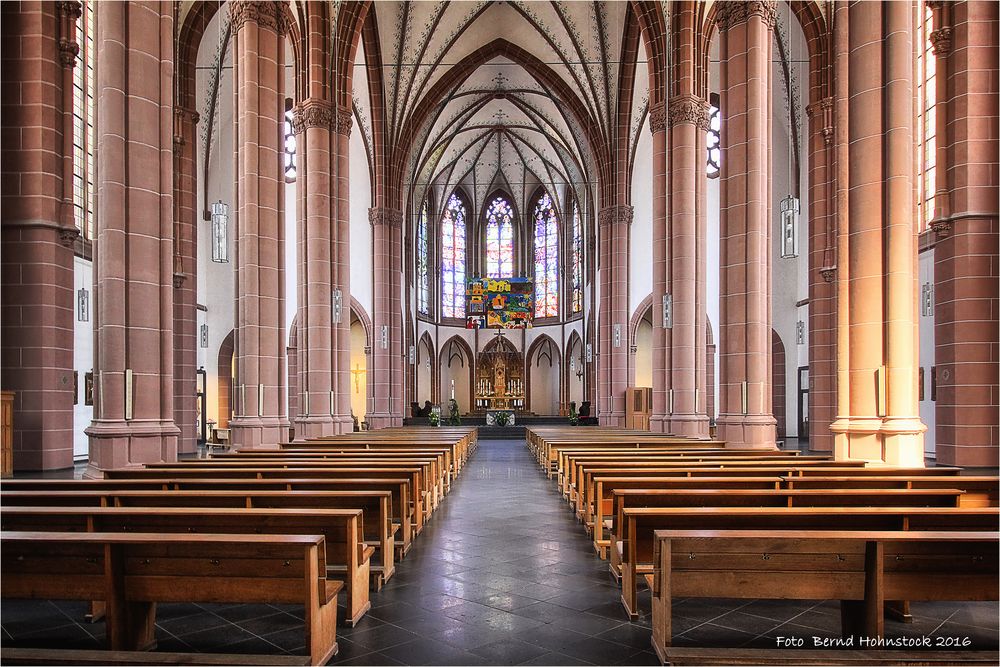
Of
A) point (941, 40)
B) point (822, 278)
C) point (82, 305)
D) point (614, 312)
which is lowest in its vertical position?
point (82, 305)

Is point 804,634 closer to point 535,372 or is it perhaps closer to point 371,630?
point 371,630

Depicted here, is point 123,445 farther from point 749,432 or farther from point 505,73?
point 505,73

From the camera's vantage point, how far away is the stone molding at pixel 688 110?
18.7 metres

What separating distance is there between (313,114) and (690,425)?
12.4m

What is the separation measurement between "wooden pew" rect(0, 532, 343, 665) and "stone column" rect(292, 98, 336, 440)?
1417cm

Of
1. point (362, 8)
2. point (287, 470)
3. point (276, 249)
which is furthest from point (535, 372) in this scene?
point (287, 470)

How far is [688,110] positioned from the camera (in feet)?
61.4

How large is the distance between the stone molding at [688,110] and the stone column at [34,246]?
13.9m

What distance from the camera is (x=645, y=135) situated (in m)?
29.2

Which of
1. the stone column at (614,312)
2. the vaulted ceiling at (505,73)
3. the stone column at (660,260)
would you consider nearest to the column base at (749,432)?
the stone column at (660,260)

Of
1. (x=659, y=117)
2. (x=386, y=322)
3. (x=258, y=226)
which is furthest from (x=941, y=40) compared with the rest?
(x=386, y=322)

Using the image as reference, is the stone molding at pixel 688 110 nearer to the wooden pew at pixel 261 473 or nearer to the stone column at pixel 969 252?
the stone column at pixel 969 252

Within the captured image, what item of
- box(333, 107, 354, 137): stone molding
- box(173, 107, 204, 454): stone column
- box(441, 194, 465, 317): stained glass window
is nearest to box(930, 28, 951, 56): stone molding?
box(333, 107, 354, 137): stone molding

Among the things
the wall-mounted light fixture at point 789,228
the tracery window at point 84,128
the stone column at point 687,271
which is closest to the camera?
the wall-mounted light fixture at point 789,228
